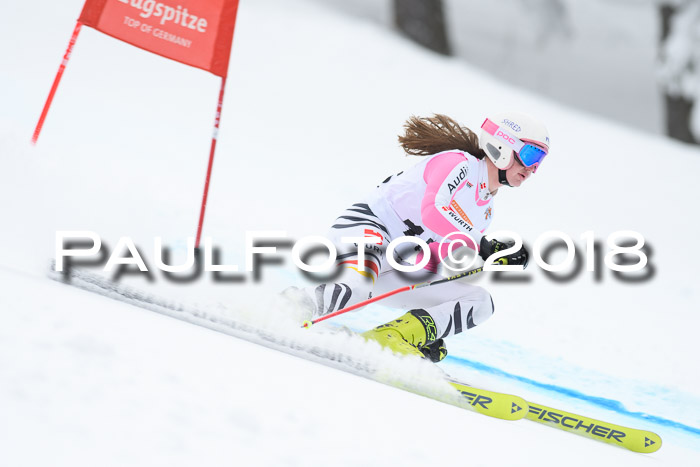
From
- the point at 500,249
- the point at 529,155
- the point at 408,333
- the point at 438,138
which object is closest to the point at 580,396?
the point at 500,249

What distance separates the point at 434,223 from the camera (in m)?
3.46

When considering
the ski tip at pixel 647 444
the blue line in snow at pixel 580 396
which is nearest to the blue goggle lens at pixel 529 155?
the blue line in snow at pixel 580 396

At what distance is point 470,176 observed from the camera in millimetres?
3574

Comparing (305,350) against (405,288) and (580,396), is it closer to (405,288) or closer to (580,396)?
(405,288)

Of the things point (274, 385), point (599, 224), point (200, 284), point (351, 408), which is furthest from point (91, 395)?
point (599, 224)

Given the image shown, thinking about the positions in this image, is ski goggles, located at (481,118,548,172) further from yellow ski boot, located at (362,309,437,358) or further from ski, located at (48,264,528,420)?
ski, located at (48,264,528,420)

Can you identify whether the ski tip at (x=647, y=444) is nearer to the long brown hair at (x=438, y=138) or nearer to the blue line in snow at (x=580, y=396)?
the blue line in snow at (x=580, y=396)

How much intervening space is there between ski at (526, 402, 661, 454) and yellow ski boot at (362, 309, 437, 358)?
0.58 m

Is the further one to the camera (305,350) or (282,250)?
(282,250)

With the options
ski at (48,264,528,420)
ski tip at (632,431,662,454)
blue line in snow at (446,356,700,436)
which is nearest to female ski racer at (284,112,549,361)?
ski at (48,264,528,420)

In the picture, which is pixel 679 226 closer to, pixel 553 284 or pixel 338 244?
pixel 553 284

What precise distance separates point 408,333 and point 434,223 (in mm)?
547

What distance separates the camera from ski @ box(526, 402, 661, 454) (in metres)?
3.23

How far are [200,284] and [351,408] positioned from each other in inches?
58.5
